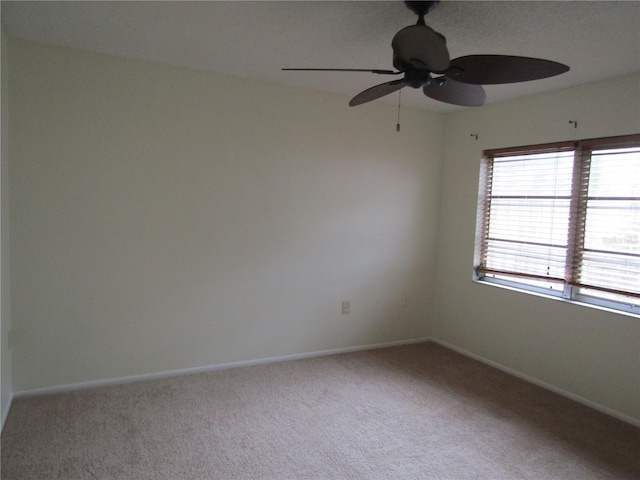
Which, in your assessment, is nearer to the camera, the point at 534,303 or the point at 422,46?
the point at 422,46

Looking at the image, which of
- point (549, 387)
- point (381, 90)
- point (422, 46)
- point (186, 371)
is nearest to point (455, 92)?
point (381, 90)

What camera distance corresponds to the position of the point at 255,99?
3498 millimetres

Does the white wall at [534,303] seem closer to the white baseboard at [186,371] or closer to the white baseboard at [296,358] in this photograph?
the white baseboard at [296,358]

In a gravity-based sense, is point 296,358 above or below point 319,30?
below

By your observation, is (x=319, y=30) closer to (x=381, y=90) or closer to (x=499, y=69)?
(x=381, y=90)

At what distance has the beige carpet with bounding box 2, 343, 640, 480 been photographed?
2.27 meters

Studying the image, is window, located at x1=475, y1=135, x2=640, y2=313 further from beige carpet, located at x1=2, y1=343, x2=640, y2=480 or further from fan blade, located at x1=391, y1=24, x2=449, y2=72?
fan blade, located at x1=391, y1=24, x2=449, y2=72

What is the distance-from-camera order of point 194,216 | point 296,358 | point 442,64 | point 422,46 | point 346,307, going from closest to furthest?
1. point 422,46
2. point 442,64
3. point 194,216
4. point 296,358
5. point 346,307

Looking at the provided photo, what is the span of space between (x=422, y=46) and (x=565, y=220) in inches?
93.2

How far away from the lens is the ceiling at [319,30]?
7.09 feet

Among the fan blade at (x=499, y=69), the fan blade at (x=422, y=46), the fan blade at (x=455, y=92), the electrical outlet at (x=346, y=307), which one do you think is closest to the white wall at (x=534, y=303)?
the electrical outlet at (x=346, y=307)

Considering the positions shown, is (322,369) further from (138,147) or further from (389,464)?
(138,147)

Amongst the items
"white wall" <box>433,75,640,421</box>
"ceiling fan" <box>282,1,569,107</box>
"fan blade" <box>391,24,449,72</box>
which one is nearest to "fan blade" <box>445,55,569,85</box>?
"ceiling fan" <box>282,1,569,107</box>

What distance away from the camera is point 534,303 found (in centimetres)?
355
